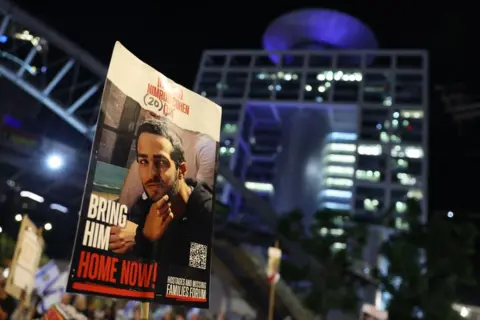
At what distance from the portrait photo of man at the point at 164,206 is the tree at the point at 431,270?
17916 mm

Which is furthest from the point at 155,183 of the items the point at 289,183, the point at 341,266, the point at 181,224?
the point at 289,183

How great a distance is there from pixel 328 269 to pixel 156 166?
19.4 metres

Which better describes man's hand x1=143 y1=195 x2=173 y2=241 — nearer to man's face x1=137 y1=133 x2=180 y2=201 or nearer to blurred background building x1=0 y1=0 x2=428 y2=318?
man's face x1=137 y1=133 x2=180 y2=201

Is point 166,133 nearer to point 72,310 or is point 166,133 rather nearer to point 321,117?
point 72,310

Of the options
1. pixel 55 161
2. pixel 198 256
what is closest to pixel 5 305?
pixel 198 256

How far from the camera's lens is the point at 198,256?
10.7ft

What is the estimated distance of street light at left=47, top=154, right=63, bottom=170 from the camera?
1588cm

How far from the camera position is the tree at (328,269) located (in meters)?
20.1

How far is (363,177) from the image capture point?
211ft

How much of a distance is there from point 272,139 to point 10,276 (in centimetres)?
6774

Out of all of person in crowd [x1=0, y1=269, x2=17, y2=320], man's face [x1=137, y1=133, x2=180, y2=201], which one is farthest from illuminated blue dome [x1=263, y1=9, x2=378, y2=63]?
man's face [x1=137, y1=133, x2=180, y2=201]

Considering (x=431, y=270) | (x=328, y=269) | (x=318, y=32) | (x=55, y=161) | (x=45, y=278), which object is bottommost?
(x=45, y=278)

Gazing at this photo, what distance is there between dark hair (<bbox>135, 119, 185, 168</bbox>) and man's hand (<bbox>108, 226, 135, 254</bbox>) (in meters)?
0.46

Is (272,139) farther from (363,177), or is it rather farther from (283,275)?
(283,275)
